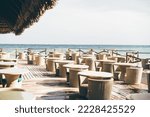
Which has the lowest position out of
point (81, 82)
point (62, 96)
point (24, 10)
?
point (62, 96)

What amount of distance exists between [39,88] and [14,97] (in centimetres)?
401

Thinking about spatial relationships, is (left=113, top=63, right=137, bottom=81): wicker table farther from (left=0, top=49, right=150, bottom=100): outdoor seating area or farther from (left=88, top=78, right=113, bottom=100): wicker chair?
(left=88, top=78, right=113, bottom=100): wicker chair

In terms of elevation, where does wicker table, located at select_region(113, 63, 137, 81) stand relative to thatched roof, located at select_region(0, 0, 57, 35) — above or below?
below

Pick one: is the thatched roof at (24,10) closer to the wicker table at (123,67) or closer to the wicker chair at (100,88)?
the wicker chair at (100,88)

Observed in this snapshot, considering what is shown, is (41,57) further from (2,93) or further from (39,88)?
(2,93)

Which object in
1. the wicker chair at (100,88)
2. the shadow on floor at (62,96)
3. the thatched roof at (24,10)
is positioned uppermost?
the thatched roof at (24,10)

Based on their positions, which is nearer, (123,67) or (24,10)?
(24,10)

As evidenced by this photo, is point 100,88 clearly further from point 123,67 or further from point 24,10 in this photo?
point 123,67

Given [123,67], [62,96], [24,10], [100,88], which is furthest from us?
[123,67]

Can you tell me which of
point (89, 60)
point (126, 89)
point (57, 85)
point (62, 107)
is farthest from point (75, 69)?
point (62, 107)

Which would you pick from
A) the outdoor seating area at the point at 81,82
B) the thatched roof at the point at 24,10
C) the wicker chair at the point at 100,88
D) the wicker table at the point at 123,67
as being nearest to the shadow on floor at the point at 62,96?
the outdoor seating area at the point at 81,82

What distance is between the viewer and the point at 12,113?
3871 millimetres

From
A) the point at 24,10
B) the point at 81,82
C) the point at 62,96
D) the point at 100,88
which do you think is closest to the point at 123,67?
the point at 81,82

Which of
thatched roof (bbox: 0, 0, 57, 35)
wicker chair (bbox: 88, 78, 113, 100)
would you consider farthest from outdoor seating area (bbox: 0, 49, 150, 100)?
thatched roof (bbox: 0, 0, 57, 35)
